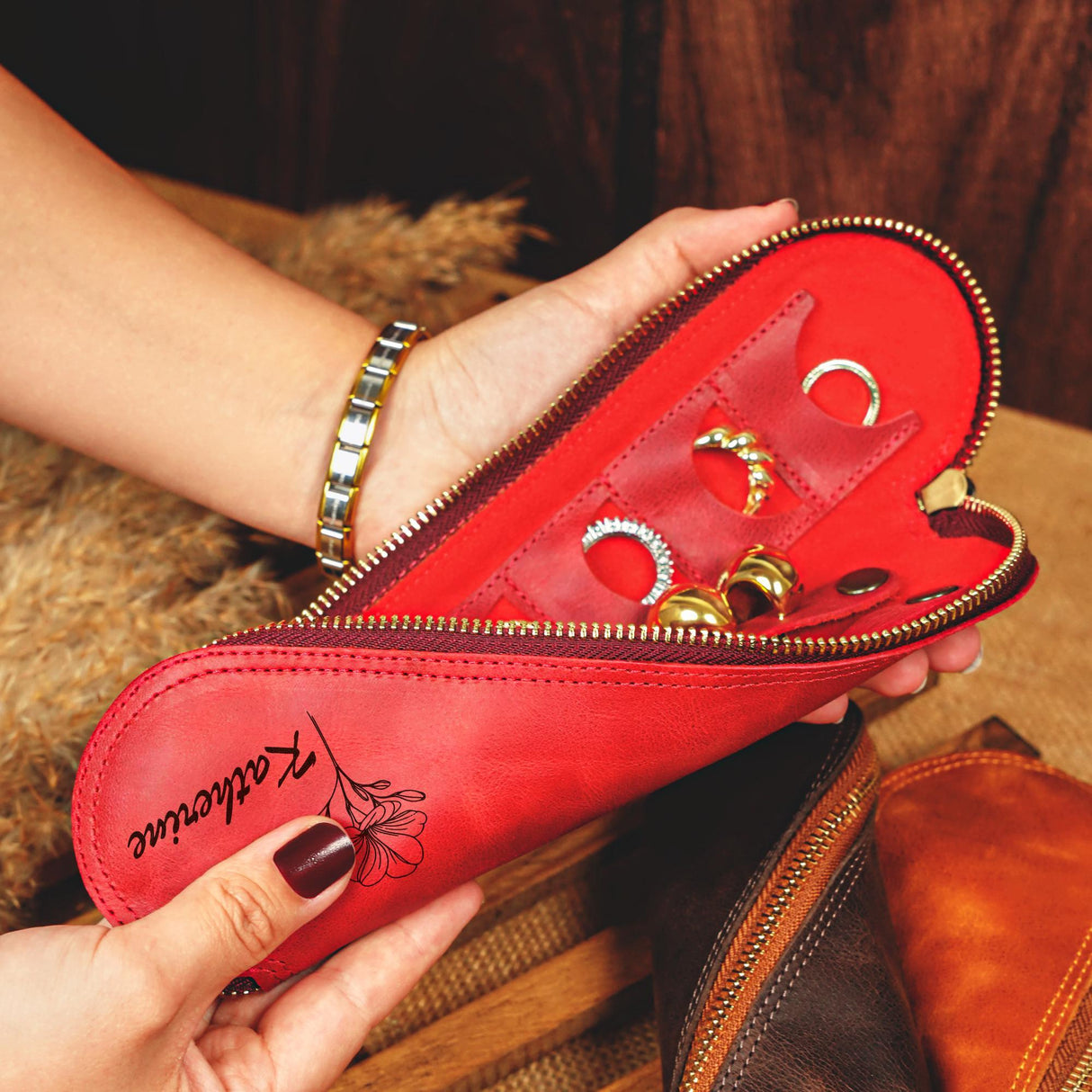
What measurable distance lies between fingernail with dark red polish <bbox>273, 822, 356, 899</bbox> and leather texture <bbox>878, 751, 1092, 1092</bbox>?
17.2 inches

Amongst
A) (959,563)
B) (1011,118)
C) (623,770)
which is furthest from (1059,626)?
(623,770)

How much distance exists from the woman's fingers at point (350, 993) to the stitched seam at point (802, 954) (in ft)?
0.70

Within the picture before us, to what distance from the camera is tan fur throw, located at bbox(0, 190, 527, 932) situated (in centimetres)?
80

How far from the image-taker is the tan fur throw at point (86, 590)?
2.61ft

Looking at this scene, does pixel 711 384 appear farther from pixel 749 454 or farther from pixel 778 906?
pixel 778 906

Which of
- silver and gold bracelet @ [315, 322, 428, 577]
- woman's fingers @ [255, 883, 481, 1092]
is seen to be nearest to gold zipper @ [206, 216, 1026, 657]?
silver and gold bracelet @ [315, 322, 428, 577]

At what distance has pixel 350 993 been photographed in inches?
26.6

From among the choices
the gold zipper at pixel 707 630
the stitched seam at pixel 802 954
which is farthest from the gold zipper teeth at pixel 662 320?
the stitched seam at pixel 802 954

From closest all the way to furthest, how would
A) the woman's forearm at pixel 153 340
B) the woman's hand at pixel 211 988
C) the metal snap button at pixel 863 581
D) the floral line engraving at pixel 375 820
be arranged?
the woman's hand at pixel 211 988
the floral line engraving at pixel 375 820
the metal snap button at pixel 863 581
the woman's forearm at pixel 153 340

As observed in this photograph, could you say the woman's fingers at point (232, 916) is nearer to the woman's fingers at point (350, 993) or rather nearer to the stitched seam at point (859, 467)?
the woman's fingers at point (350, 993)

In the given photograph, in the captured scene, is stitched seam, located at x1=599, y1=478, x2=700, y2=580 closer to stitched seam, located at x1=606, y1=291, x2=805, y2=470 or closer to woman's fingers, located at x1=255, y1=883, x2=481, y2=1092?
stitched seam, located at x1=606, y1=291, x2=805, y2=470

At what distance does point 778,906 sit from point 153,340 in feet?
2.33

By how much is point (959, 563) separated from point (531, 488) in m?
0.34

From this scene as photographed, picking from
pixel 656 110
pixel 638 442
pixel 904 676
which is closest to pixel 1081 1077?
pixel 904 676
